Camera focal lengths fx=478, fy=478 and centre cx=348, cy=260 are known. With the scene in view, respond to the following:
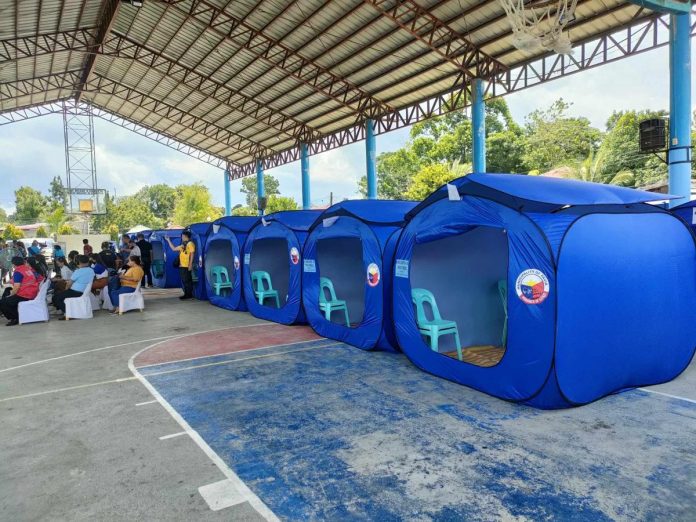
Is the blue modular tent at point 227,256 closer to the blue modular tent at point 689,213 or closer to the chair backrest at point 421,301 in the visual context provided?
the chair backrest at point 421,301

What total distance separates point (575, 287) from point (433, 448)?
1.65 metres

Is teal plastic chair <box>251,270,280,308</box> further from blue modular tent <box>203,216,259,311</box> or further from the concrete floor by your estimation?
the concrete floor

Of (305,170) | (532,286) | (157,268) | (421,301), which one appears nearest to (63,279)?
(157,268)

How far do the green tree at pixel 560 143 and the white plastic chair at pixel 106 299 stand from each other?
2286 cm

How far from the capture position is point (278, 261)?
970 centimetres

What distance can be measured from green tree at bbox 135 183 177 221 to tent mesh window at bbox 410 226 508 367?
58.0m

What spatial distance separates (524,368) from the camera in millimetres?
3877

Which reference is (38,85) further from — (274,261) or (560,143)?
(560,143)

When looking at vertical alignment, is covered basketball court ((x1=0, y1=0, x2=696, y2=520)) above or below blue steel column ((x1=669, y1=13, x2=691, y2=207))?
below

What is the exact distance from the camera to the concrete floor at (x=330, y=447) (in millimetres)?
2605

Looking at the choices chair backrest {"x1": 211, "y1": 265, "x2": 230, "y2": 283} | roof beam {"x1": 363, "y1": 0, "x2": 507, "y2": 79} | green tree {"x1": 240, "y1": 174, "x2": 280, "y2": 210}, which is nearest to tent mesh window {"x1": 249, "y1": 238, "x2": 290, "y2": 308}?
chair backrest {"x1": 211, "y1": 265, "x2": 230, "y2": 283}

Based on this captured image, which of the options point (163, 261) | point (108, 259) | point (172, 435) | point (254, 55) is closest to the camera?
point (172, 435)

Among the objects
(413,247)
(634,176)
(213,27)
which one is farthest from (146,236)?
(634,176)

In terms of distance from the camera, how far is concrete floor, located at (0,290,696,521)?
261 centimetres
